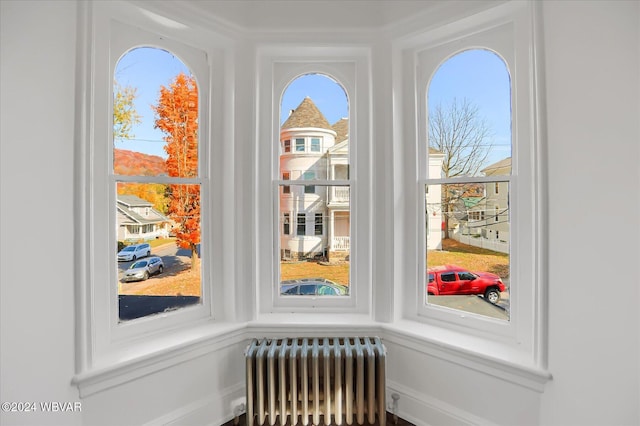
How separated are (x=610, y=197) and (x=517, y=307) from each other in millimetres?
751

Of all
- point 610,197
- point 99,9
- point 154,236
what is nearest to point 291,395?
point 154,236

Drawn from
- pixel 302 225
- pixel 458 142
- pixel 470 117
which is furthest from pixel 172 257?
pixel 470 117

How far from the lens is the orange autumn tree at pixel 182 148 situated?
1.98 metres

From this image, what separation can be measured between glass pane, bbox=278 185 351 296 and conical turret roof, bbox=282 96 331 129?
0.42 metres

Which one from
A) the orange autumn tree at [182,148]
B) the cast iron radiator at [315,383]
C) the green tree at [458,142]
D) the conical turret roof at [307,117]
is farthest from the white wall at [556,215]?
the conical turret roof at [307,117]

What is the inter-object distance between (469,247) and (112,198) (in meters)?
2.07

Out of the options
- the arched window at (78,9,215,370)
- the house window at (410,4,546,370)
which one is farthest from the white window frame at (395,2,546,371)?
the arched window at (78,9,215,370)

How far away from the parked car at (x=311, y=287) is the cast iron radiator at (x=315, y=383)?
42 cm

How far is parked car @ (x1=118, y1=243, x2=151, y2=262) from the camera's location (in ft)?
5.93

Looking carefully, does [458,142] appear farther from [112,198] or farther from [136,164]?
[112,198]

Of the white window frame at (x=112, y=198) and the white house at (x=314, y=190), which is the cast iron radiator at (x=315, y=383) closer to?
the white window frame at (x=112, y=198)

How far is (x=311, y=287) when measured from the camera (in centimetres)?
226

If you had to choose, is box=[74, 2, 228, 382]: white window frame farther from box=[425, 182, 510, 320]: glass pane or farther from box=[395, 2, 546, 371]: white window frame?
box=[425, 182, 510, 320]: glass pane

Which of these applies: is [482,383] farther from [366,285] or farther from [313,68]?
[313,68]
